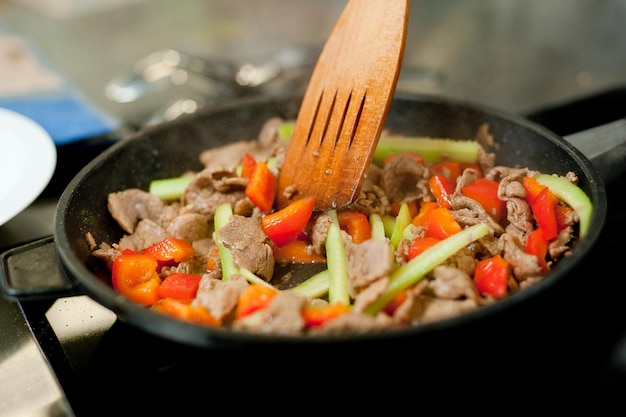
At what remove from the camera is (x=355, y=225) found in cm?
173

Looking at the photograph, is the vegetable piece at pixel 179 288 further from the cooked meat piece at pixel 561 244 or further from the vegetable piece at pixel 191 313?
the cooked meat piece at pixel 561 244

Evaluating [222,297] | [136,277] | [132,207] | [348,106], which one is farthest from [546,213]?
[132,207]

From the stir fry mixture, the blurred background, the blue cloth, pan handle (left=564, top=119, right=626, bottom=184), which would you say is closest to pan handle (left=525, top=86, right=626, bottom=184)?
the blurred background

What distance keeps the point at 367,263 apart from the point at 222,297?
367 millimetres

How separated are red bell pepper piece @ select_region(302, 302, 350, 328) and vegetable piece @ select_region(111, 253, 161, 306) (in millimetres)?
469

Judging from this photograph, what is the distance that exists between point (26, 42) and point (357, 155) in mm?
3172

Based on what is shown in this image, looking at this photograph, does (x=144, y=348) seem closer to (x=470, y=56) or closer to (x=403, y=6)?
(x=403, y=6)

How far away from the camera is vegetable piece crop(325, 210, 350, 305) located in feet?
4.80

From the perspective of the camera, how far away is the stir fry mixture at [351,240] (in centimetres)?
135

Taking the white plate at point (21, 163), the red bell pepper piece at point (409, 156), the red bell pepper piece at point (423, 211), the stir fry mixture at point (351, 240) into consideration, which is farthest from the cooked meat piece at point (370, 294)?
the white plate at point (21, 163)

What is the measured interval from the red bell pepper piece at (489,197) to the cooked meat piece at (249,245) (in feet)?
2.14

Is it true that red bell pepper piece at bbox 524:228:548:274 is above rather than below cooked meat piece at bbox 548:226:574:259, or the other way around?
below

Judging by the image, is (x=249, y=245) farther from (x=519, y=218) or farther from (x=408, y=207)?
(x=519, y=218)

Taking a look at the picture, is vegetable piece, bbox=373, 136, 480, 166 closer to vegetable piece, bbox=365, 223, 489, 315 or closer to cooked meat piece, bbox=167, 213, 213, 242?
vegetable piece, bbox=365, 223, 489, 315
